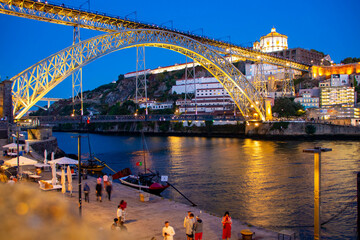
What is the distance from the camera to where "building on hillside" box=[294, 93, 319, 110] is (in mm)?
87375

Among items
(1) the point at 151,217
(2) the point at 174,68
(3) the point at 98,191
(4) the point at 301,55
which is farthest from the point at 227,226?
(2) the point at 174,68

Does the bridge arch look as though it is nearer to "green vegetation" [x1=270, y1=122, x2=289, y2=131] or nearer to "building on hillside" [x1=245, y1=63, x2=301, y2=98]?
"green vegetation" [x1=270, y1=122, x2=289, y2=131]

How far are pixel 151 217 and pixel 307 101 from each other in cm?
8267

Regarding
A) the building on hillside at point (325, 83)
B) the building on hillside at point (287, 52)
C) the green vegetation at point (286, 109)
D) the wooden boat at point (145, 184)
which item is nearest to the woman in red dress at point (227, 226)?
the wooden boat at point (145, 184)

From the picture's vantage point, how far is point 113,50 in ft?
133

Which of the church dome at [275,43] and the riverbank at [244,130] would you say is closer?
the riverbank at [244,130]

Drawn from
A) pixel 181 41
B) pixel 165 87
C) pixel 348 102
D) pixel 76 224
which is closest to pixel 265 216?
pixel 76 224

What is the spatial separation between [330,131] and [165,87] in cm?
7478

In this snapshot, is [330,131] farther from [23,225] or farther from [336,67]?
[23,225]

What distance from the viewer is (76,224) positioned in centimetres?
88

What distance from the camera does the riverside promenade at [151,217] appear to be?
38.7ft

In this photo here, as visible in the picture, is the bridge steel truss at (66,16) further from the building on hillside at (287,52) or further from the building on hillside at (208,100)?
the building on hillside at (287,52)

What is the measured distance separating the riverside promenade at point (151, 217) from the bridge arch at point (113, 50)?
19.7 m

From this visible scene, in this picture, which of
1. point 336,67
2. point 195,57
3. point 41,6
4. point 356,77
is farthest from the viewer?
point 336,67
